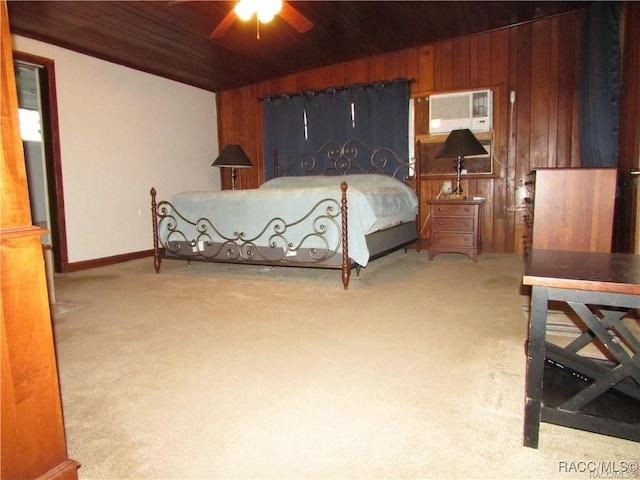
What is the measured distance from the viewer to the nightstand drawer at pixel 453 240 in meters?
4.07

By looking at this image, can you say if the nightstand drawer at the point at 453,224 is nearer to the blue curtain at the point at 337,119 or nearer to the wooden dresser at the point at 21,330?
the blue curtain at the point at 337,119

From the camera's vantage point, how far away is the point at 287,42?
4.24m

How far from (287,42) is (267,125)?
54.9 inches

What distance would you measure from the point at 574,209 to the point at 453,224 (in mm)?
1675

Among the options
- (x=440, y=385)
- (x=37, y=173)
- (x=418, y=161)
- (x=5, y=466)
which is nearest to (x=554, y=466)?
(x=440, y=385)

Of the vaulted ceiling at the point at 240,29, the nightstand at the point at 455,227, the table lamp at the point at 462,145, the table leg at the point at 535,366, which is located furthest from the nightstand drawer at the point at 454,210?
the table leg at the point at 535,366

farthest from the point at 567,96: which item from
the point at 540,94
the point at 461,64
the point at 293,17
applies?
the point at 293,17

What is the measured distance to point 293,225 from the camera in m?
3.26

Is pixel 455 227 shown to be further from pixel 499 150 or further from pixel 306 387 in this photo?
pixel 306 387

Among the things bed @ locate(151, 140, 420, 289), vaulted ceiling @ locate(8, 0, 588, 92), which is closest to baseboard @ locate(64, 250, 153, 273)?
bed @ locate(151, 140, 420, 289)

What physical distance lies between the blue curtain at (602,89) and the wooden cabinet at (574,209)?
33.3 inches

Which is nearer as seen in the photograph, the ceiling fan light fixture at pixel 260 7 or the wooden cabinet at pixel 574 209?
the wooden cabinet at pixel 574 209

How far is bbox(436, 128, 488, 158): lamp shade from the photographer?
159 inches

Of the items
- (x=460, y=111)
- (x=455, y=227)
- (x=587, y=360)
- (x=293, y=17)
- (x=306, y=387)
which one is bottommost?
(x=306, y=387)
